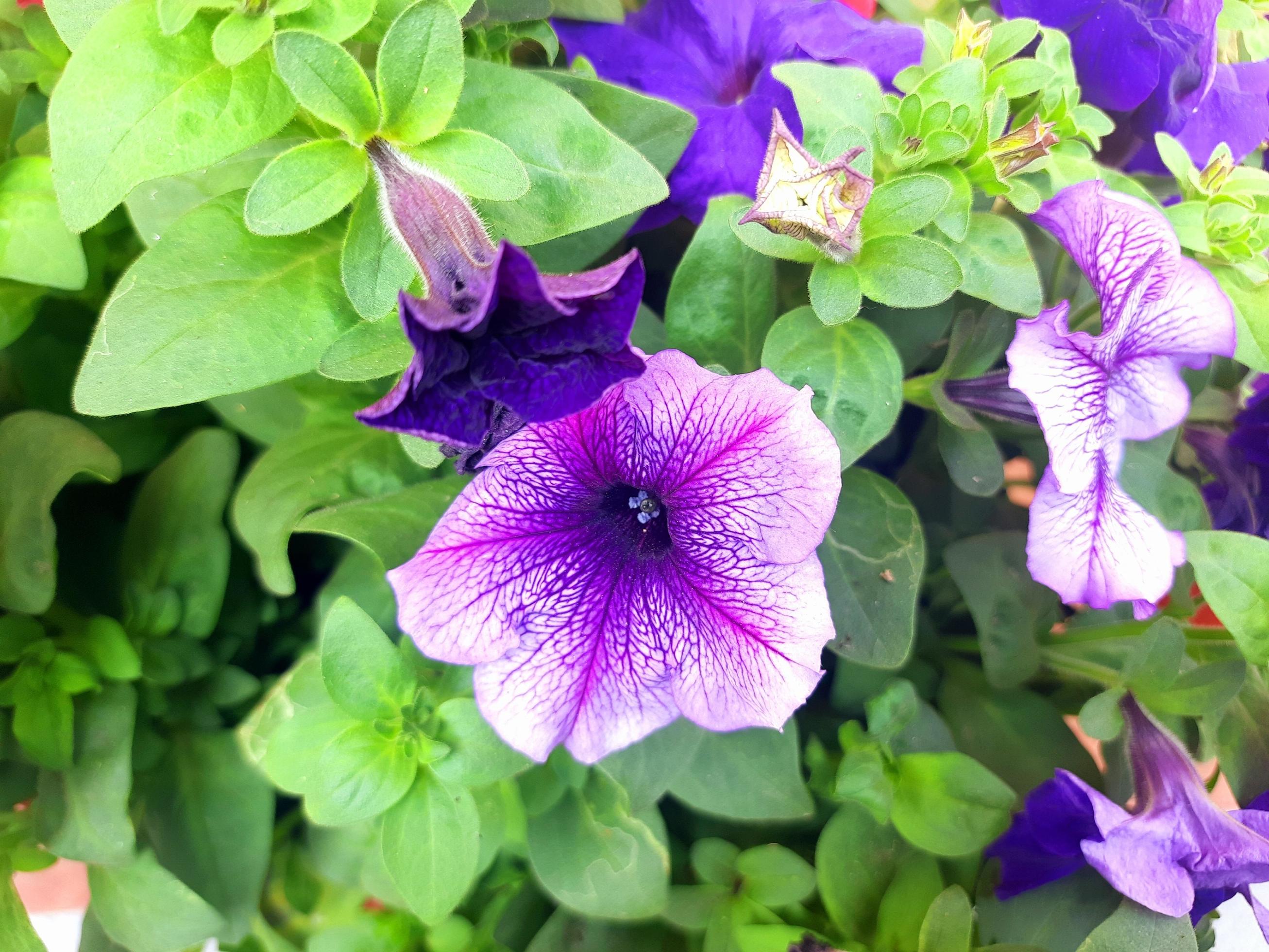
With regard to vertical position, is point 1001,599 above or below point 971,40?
below

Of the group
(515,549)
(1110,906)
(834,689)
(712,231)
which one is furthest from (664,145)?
(1110,906)

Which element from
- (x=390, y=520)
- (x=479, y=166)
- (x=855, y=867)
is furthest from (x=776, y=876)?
(x=479, y=166)

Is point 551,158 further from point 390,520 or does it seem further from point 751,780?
point 751,780

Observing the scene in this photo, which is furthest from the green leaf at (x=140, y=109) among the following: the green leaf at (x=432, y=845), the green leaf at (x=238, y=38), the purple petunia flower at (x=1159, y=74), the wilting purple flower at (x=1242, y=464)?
the wilting purple flower at (x=1242, y=464)

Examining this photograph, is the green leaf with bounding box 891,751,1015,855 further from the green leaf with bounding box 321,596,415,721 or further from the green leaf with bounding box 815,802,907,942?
the green leaf with bounding box 321,596,415,721

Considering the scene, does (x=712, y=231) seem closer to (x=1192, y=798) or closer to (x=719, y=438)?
(x=719, y=438)
